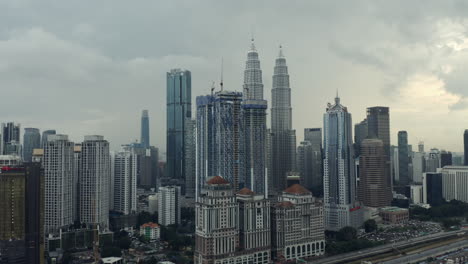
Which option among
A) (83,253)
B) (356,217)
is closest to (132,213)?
(83,253)

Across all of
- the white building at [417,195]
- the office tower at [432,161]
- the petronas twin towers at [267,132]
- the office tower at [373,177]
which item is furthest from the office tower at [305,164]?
the office tower at [432,161]

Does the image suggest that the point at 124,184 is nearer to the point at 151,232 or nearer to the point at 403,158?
the point at 151,232

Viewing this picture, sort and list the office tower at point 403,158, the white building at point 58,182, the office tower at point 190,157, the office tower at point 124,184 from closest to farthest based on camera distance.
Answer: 1. the white building at point 58,182
2. the office tower at point 124,184
3. the office tower at point 190,157
4. the office tower at point 403,158

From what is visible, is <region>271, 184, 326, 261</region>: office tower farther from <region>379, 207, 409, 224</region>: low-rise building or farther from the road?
<region>379, 207, 409, 224</region>: low-rise building

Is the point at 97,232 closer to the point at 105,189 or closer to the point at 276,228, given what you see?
the point at 105,189

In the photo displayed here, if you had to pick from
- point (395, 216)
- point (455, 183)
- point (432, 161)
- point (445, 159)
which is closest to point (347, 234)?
point (395, 216)

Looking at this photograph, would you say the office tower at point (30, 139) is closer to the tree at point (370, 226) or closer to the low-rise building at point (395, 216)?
the tree at point (370, 226)
